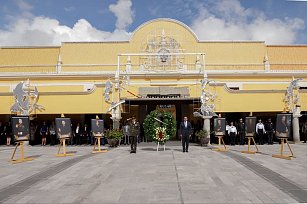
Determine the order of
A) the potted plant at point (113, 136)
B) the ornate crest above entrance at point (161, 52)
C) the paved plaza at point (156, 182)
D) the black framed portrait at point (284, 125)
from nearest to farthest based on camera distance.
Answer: the paved plaza at point (156, 182) < the black framed portrait at point (284, 125) < the potted plant at point (113, 136) < the ornate crest above entrance at point (161, 52)

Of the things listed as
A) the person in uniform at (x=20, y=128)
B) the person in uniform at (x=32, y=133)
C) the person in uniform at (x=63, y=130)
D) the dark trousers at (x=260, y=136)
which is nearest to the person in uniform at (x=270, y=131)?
the dark trousers at (x=260, y=136)

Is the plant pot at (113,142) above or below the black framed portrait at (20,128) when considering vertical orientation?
below

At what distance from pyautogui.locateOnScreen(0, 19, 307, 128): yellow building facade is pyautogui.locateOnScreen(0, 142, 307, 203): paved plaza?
9891mm

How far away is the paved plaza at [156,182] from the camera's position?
6250 millimetres

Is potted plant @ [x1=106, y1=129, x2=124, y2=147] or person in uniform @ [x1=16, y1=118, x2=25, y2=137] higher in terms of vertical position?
person in uniform @ [x1=16, y1=118, x2=25, y2=137]

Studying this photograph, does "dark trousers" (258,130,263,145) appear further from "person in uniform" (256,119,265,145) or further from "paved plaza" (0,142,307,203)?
"paved plaza" (0,142,307,203)

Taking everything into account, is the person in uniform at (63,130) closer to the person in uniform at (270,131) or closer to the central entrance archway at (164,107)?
the central entrance archway at (164,107)

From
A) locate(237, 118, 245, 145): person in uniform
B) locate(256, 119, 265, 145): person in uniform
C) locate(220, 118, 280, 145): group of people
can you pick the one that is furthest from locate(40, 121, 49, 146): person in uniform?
locate(256, 119, 265, 145): person in uniform

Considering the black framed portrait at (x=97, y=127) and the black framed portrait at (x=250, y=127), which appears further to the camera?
the black framed portrait at (x=97, y=127)

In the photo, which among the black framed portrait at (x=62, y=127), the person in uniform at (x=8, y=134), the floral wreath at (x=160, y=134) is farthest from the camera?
the person in uniform at (x=8, y=134)

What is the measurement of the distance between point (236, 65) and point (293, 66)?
506 cm

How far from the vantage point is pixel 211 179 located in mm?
7980

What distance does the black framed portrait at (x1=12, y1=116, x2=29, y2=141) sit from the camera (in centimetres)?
1269

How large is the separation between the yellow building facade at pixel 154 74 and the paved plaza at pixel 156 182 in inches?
389
